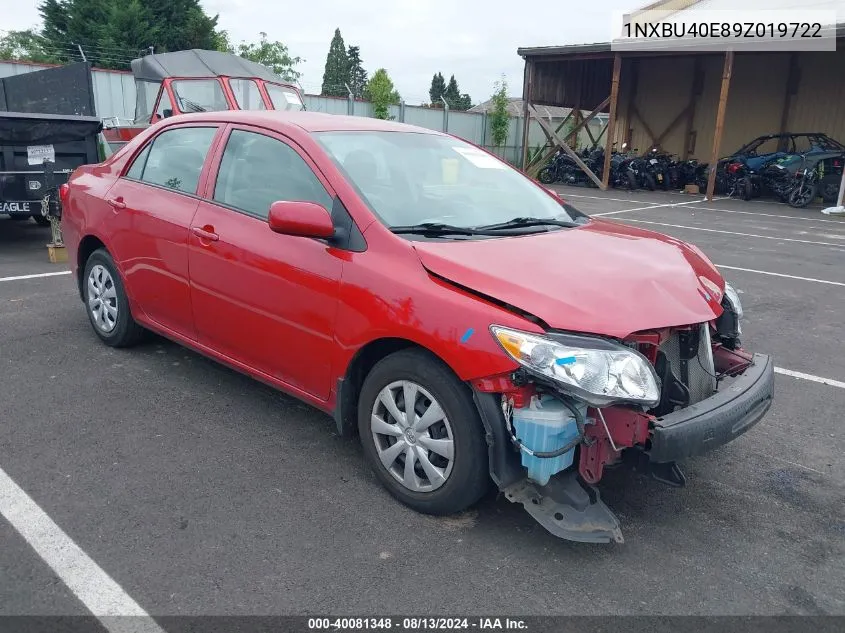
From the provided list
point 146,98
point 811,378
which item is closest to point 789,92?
point 146,98

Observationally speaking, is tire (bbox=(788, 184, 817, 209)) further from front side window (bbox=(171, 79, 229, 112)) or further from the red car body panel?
the red car body panel

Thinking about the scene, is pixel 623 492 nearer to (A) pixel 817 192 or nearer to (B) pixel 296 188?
(B) pixel 296 188

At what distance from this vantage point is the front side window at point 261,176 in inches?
141

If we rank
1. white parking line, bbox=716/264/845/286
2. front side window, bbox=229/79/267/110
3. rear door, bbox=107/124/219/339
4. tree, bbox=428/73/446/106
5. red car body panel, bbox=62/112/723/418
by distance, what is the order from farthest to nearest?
tree, bbox=428/73/446/106, front side window, bbox=229/79/267/110, white parking line, bbox=716/264/845/286, rear door, bbox=107/124/219/339, red car body panel, bbox=62/112/723/418

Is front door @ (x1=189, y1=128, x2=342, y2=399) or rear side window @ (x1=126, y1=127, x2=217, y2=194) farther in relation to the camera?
rear side window @ (x1=126, y1=127, x2=217, y2=194)

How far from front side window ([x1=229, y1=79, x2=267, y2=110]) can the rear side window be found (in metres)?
7.71

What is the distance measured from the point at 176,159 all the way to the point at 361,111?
2139 centimetres

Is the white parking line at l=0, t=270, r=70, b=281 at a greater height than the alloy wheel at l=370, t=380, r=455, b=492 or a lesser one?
lesser

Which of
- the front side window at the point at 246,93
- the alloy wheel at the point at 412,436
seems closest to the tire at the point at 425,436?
the alloy wheel at the point at 412,436

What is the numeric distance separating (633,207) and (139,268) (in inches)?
561

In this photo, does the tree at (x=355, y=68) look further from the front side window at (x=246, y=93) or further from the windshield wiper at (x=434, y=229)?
the windshield wiper at (x=434, y=229)

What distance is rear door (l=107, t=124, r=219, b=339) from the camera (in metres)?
4.15

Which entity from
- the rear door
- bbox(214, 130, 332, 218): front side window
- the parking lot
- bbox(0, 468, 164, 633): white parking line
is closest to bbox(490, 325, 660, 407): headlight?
the parking lot

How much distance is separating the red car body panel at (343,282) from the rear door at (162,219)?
0.01m
